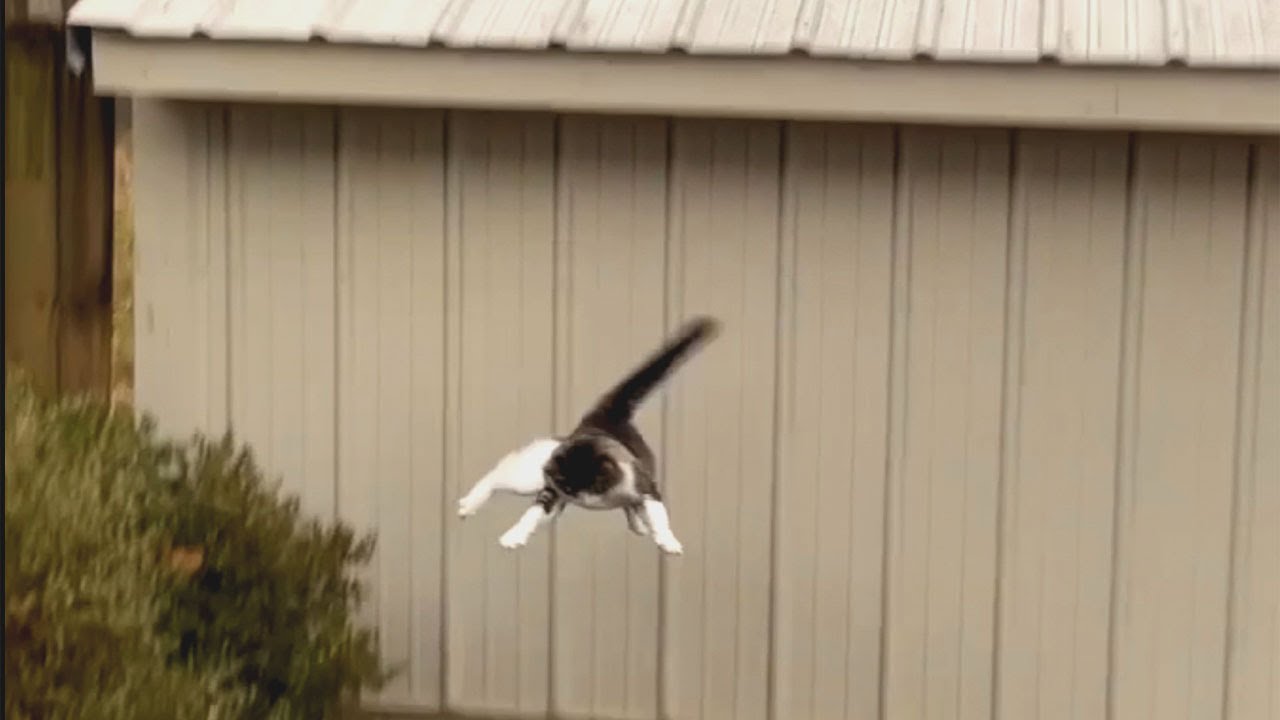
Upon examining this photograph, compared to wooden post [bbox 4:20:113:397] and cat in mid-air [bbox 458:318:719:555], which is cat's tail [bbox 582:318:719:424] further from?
wooden post [bbox 4:20:113:397]

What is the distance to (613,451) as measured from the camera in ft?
5.64

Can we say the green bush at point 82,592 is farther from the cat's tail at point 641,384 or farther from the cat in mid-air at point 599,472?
the cat's tail at point 641,384

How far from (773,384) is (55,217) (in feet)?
2.77

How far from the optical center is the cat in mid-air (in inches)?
67.1

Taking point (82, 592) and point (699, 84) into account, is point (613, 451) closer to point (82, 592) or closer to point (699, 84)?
point (699, 84)

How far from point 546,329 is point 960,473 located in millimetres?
460

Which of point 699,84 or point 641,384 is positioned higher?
point 699,84

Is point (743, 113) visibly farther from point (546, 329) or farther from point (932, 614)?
point (932, 614)

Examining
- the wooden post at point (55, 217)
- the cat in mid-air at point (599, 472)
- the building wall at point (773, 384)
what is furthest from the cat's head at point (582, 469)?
the wooden post at point (55, 217)

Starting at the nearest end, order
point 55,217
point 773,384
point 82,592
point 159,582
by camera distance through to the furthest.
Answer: point 82,592 → point 159,582 → point 773,384 → point 55,217

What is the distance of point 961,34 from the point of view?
1807 mm

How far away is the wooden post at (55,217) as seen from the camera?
214 centimetres

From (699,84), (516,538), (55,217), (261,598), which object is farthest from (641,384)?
(55,217)

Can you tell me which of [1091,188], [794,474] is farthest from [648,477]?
[1091,188]
